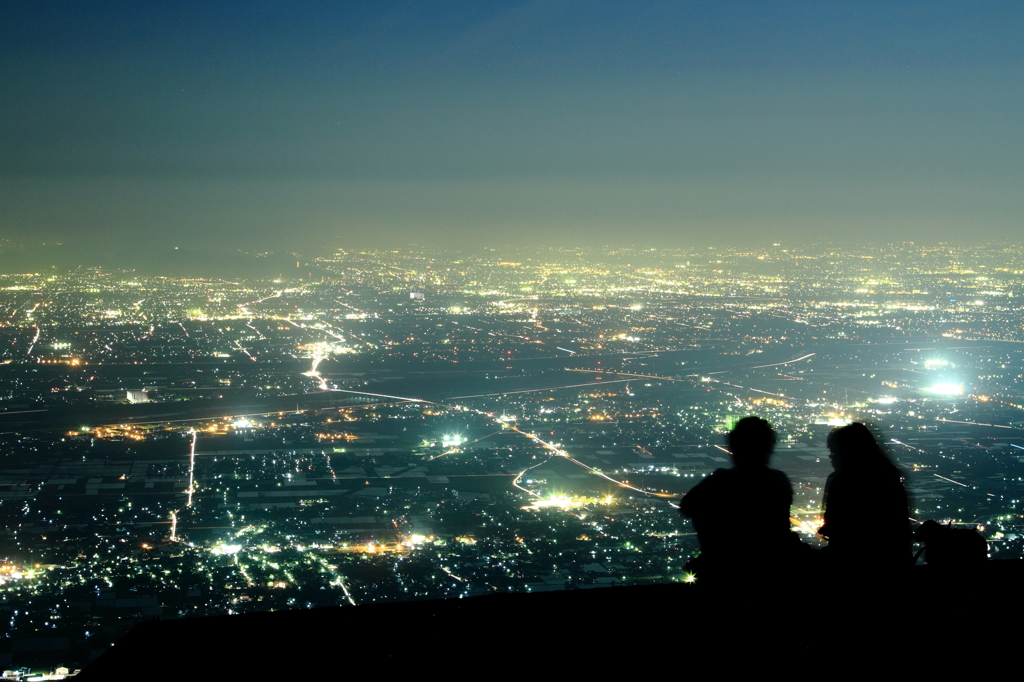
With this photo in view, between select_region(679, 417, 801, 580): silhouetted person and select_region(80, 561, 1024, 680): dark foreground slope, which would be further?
select_region(679, 417, 801, 580): silhouetted person

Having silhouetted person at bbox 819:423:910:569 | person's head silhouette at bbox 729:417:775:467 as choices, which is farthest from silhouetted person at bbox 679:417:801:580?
silhouetted person at bbox 819:423:910:569

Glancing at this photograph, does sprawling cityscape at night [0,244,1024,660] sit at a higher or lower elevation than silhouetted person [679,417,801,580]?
lower

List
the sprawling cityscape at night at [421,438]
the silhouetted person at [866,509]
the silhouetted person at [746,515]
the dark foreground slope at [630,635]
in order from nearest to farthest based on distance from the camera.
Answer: the dark foreground slope at [630,635] → the silhouetted person at [746,515] → the silhouetted person at [866,509] → the sprawling cityscape at night at [421,438]

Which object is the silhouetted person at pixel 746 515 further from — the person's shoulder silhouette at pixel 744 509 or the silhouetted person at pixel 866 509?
the silhouetted person at pixel 866 509

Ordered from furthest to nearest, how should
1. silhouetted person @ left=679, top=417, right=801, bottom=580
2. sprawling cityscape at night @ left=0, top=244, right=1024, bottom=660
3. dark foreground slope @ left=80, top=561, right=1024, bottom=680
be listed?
sprawling cityscape at night @ left=0, top=244, right=1024, bottom=660 → silhouetted person @ left=679, top=417, right=801, bottom=580 → dark foreground slope @ left=80, top=561, right=1024, bottom=680

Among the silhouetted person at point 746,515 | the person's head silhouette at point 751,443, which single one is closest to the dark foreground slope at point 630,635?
the silhouetted person at point 746,515

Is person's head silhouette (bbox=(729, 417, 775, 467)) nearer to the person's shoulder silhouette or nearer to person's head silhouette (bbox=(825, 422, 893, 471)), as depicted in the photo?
the person's shoulder silhouette

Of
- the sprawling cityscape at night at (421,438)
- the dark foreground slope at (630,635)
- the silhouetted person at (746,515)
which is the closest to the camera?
the dark foreground slope at (630,635)

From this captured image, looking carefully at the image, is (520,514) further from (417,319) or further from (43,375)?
(417,319)
